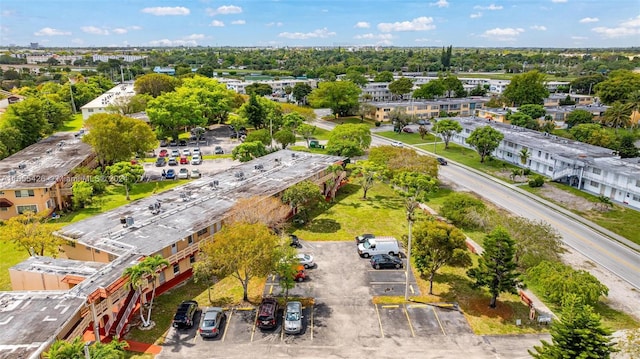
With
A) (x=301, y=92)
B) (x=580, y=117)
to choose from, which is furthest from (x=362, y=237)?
(x=301, y=92)

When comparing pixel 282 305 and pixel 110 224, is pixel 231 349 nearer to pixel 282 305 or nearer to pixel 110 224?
pixel 282 305

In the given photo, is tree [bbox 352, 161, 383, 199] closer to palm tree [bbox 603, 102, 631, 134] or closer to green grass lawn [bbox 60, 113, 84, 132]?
palm tree [bbox 603, 102, 631, 134]

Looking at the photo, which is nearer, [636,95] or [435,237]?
[435,237]

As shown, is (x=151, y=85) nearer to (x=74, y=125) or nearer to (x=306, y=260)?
(x=74, y=125)

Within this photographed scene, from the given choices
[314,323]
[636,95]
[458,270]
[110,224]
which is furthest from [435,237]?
[636,95]

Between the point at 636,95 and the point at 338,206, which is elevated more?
the point at 636,95

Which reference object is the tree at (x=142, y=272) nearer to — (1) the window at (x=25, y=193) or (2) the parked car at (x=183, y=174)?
(1) the window at (x=25, y=193)

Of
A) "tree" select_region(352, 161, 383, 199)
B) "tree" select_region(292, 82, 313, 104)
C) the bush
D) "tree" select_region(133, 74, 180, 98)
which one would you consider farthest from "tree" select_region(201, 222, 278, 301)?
"tree" select_region(292, 82, 313, 104)
